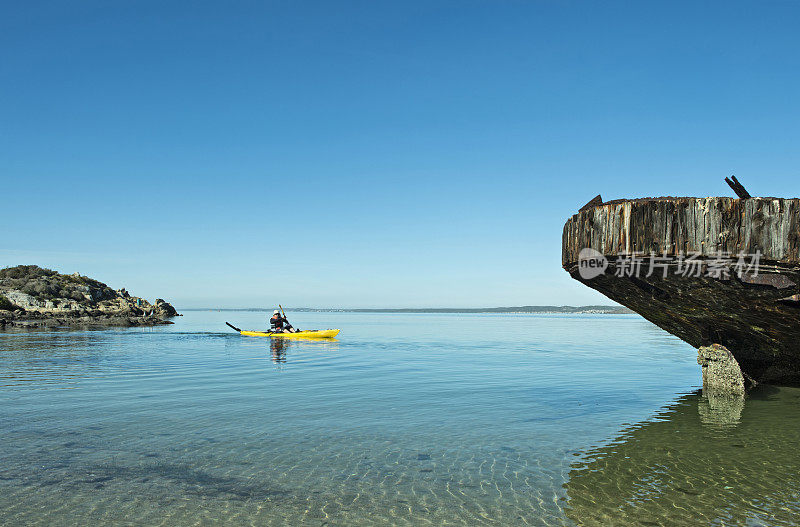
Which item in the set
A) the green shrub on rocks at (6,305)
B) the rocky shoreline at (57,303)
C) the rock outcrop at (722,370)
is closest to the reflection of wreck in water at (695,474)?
the rock outcrop at (722,370)

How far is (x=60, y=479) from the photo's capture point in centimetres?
597

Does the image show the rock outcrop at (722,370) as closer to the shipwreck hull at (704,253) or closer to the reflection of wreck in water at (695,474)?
the reflection of wreck in water at (695,474)

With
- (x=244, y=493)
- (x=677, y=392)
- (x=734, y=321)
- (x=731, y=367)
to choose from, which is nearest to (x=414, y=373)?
(x=677, y=392)

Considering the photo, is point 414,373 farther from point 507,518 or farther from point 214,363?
point 507,518

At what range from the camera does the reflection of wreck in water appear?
16.2 feet

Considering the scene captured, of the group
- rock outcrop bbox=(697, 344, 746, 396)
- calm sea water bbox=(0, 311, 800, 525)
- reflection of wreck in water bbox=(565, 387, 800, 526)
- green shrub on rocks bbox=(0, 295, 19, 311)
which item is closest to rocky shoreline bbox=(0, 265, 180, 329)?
green shrub on rocks bbox=(0, 295, 19, 311)

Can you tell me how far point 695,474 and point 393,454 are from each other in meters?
3.70

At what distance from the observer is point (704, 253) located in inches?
211

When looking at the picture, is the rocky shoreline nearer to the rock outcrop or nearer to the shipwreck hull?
the rock outcrop

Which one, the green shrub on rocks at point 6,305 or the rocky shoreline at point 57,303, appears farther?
the green shrub on rocks at point 6,305

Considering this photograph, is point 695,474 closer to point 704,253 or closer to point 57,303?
point 704,253

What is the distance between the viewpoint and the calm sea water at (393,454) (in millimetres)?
5086

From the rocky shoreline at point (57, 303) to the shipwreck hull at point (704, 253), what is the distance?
52.3 meters

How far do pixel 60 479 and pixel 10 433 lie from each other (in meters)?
3.35
